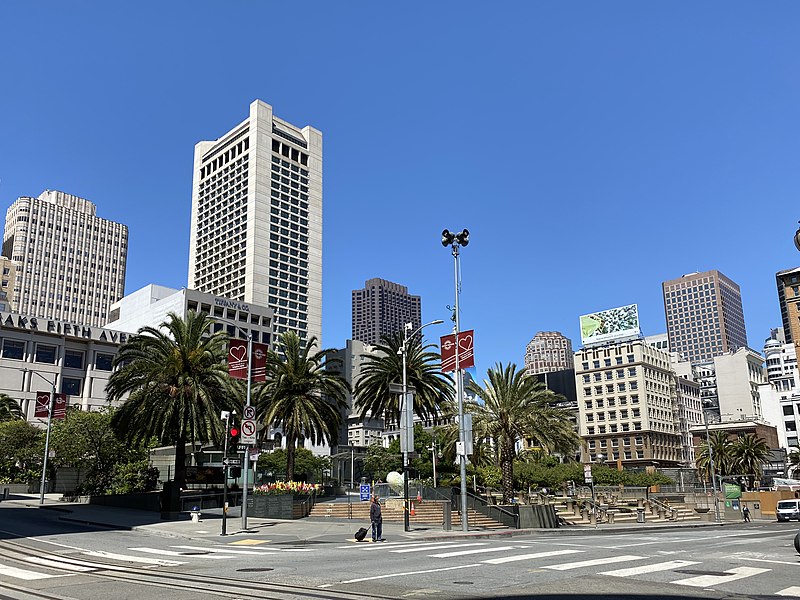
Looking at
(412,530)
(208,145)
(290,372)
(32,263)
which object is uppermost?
(208,145)

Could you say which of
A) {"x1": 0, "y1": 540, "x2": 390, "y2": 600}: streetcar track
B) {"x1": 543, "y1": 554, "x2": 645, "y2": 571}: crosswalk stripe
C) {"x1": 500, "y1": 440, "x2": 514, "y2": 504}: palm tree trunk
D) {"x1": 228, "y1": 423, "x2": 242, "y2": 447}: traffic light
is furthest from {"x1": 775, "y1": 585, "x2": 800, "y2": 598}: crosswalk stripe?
{"x1": 500, "y1": 440, "x2": 514, "y2": 504}: palm tree trunk

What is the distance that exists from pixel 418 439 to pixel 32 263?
497 ft

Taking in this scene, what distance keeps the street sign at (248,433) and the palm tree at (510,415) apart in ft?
61.3

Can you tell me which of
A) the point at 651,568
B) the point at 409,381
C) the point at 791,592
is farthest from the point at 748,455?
the point at 791,592

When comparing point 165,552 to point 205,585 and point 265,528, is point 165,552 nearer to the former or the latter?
point 205,585

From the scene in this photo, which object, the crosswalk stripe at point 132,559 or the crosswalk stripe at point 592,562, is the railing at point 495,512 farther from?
the crosswalk stripe at point 132,559

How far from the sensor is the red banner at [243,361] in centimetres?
3156

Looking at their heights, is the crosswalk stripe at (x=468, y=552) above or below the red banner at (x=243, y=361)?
below

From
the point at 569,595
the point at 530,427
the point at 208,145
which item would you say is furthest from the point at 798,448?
the point at 208,145

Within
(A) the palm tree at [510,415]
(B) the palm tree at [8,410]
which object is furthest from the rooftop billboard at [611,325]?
(B) the palm tree at [8,410]

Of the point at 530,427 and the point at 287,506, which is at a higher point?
the point at 530,427

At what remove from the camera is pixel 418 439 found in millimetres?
74562

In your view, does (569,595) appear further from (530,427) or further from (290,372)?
(290,372)

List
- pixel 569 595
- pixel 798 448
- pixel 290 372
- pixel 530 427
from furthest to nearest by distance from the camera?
pixel 798 448
pixel 290 372
pixel 530 427
pixel 569 595
